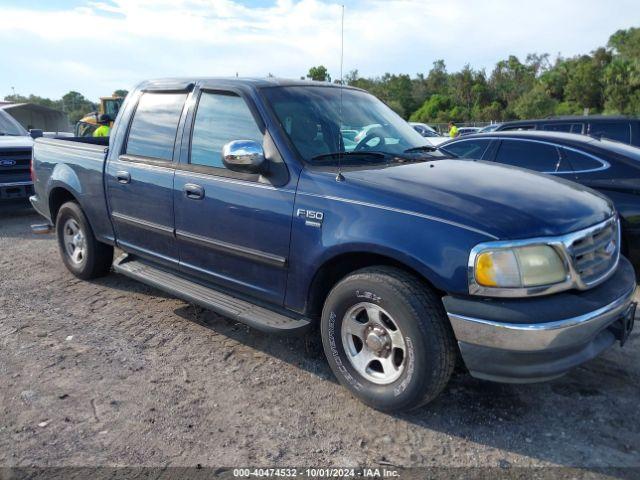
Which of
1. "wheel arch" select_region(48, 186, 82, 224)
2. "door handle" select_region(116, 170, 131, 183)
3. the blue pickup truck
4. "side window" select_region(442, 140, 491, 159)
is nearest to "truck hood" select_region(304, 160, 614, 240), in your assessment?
the blue pickup truck

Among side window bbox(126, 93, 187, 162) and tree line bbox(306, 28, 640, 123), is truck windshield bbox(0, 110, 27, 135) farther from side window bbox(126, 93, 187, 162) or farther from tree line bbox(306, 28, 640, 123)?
tree line bbox(306, 28, 640, 123)

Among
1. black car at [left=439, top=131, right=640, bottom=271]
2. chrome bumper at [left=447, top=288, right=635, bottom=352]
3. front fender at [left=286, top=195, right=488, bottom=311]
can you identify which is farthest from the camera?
black car at [left=439, top=131, right=640, bottom=271]

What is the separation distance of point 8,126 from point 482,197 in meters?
10.00

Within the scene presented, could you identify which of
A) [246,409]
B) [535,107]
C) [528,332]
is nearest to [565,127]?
[528,332]

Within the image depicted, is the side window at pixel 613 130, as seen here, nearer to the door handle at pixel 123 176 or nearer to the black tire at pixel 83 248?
the door handle at pixel 123 176

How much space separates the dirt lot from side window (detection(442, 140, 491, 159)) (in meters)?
3.16

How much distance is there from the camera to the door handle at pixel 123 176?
175 inches

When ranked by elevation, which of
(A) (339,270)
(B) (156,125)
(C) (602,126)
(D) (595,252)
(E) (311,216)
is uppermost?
(C) (602,126)

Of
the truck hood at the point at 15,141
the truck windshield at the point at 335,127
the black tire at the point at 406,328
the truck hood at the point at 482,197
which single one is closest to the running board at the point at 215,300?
the black tire at the point at 406,328

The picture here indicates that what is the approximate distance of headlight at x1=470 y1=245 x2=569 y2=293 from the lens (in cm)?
262

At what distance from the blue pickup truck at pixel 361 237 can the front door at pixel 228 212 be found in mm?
12

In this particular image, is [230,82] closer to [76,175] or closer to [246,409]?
[76,175]

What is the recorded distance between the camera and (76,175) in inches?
200

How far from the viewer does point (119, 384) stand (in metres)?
3.48
